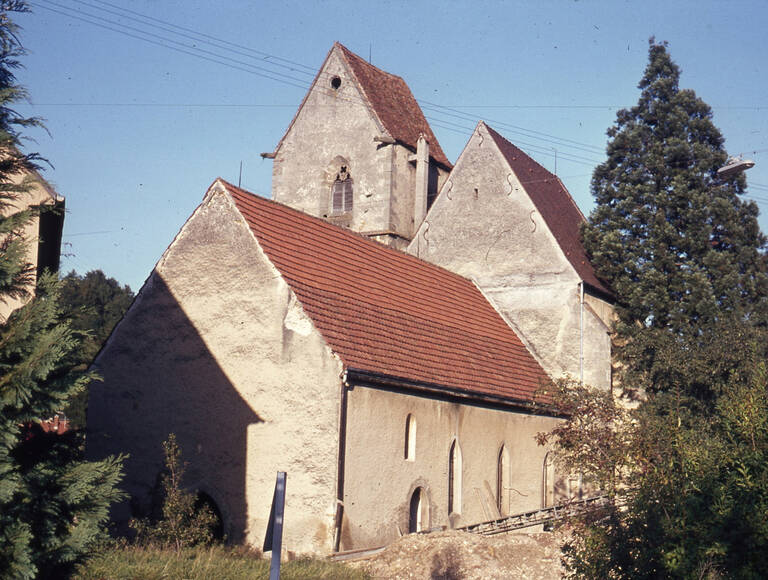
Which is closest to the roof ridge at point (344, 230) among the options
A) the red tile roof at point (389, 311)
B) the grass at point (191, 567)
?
the red tile roof at point (389, 311)

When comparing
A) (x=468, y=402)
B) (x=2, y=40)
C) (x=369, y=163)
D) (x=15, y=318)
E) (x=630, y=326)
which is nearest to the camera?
(x=15, y=318)

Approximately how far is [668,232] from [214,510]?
14.7 meters

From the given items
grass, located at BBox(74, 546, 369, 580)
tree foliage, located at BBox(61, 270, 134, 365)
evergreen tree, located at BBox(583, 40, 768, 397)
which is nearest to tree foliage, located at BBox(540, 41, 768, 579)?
evergreen tree, located at BBox(583, 40, 768, 397)

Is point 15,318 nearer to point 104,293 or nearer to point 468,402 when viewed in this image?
point 468,402

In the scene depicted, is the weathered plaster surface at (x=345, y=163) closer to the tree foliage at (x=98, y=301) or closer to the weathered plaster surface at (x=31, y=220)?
the tree foliage at (x=98, y=301)

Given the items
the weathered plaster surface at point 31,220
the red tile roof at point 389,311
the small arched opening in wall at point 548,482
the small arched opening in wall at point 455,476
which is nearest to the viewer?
the weathered plaster surface at point 31,220

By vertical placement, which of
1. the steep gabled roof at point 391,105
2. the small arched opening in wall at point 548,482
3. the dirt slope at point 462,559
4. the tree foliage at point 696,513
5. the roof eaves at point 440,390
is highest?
the steep gabled roof at point 391,105

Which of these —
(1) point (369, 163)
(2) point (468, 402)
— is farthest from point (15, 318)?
(1) point (369, 163)

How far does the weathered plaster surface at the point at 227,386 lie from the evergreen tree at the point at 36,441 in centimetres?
801

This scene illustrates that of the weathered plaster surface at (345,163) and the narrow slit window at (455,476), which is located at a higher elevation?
the weathered plaster surface at (345,163)

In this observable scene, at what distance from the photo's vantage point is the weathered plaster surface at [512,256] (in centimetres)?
2602

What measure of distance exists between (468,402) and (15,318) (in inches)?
529

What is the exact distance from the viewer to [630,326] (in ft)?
83.8

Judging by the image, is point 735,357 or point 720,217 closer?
point 735,357
